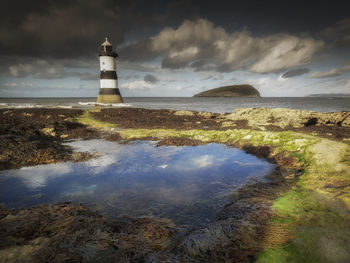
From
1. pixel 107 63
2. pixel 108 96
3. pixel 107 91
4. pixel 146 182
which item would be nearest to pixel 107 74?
pixel 107 63

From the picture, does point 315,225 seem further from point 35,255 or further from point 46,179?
point 46,179

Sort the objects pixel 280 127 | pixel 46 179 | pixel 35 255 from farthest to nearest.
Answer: pixel 280 127
pixel 46 179
pixel 35 255

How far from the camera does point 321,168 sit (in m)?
5.78

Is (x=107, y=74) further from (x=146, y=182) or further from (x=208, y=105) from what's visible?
(x=208, y=105)

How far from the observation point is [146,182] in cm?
569

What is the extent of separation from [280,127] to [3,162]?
17301mm

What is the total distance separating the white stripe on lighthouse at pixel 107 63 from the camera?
3862cm

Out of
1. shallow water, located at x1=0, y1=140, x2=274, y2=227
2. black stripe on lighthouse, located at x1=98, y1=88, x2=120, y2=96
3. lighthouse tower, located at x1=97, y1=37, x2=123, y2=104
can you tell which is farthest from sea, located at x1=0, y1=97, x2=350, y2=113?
shallow water, located at x1=0, y1=140, x2=274, y2=227

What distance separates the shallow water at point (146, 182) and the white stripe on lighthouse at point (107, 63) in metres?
35.5

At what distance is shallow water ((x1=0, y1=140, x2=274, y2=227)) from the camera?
14.3 feet

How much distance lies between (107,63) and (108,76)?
260cm

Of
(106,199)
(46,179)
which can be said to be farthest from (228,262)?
(46,179)

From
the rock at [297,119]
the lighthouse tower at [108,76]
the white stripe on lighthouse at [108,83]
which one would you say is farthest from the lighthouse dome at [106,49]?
the rock at [297,119]

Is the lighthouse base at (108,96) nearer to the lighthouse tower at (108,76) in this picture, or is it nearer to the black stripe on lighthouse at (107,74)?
the lighthouse tower at (108,76)
